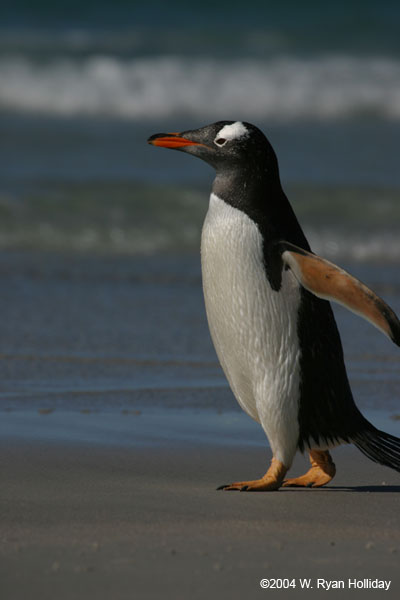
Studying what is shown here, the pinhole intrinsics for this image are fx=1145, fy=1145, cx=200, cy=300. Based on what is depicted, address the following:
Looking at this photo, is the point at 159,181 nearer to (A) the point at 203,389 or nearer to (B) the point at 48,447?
(A) the point at 203,389

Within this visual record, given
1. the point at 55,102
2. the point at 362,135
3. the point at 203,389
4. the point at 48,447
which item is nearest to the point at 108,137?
the point at 55,102

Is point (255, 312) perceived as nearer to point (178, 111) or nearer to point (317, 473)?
point (317, 473)

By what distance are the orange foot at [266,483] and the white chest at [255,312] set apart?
0.15 metres

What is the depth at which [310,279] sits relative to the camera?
325cm

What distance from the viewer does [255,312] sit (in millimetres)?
3436

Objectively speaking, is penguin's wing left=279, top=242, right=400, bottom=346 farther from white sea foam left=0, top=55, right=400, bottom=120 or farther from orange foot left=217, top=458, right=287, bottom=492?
white sea foam left=0, top=55, right=400, bottom=120

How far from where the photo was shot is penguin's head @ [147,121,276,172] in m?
3.54

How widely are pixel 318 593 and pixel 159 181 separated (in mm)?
10643

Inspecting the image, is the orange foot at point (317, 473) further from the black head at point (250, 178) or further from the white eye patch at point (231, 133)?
the white eye patch at point (231, 133)

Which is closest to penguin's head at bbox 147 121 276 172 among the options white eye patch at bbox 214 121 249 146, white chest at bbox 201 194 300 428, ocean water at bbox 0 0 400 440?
white eye patch at bbox 214 121 249 146

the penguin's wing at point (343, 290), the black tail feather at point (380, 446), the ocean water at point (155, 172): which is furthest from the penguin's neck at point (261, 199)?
the ocean water at point (155, 172)

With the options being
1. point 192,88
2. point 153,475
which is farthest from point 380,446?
point 192,88

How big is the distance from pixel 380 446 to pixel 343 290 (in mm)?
599

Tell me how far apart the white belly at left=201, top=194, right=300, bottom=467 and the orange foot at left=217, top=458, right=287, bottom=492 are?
0.04 metres
